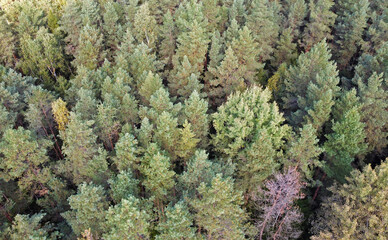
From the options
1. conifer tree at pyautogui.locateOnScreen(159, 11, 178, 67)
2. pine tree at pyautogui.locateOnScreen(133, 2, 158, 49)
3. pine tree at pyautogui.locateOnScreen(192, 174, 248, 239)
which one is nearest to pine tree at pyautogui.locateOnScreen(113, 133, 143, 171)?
pine tree at pyautogui.locateOnScreen(192, 174, 248, 239)

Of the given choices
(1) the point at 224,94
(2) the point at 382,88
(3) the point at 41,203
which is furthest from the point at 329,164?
(3) the point at 41,203

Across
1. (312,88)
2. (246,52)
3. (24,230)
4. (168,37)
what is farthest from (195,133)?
(24,230)

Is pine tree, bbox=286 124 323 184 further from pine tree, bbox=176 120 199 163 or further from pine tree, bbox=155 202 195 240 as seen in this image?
pine tree, bbox=155 202 195 240

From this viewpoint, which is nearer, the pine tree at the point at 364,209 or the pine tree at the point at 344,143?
the pine tree at the point at 364,209

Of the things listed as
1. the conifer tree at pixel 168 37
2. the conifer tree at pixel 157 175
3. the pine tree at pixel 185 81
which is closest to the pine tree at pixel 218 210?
the conifer tree at pixel 157 175

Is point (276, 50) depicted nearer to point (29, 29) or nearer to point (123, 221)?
point (123, 221)

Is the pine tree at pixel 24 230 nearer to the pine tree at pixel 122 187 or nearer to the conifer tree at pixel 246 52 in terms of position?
the pine tree at pixel 122 187
